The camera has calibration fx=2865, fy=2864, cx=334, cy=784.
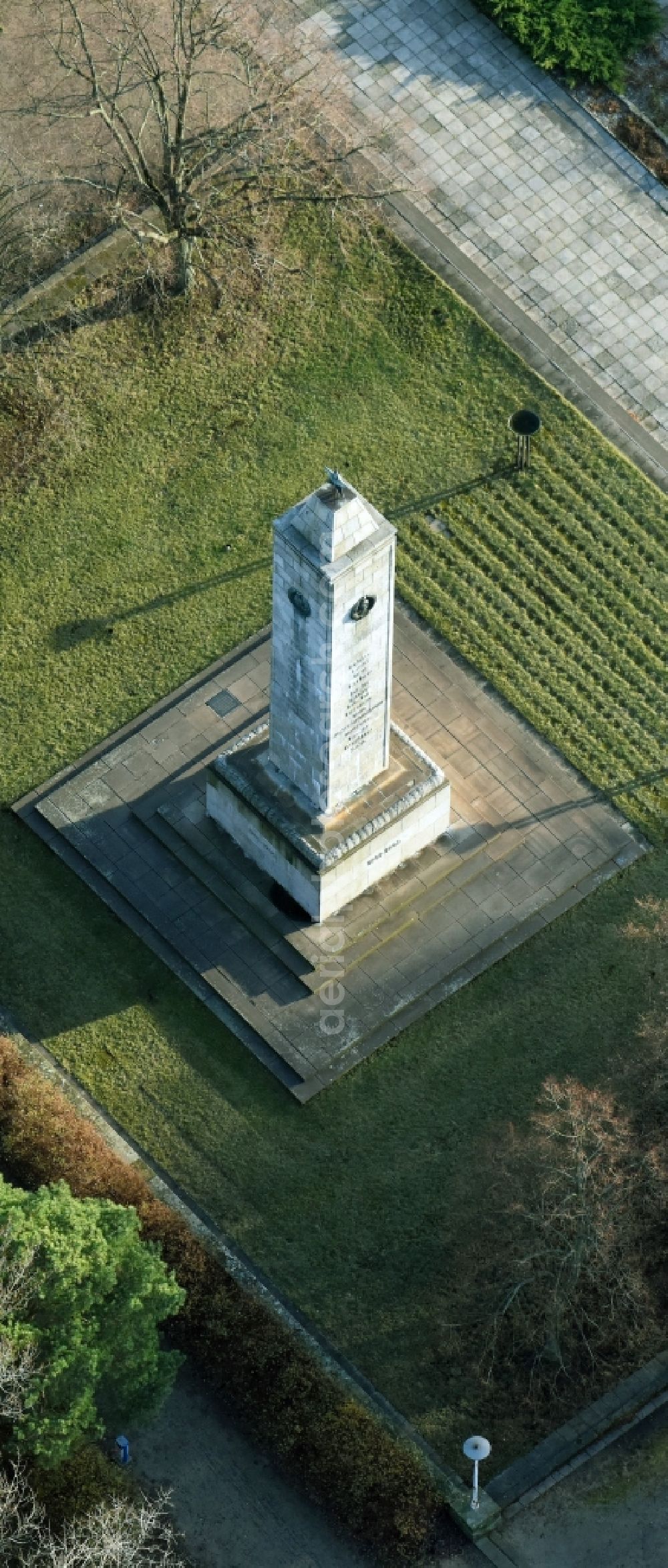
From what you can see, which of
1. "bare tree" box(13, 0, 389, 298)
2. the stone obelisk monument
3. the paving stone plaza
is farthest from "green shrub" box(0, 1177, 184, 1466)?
"bare tree" box(13, 0, 389, 298)

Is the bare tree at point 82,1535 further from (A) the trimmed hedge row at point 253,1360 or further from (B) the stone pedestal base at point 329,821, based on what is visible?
(B) the stone pedestal base at point 329,821

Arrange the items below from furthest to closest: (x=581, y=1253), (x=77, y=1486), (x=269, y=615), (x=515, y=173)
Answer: (x=515, y=173), (x=269, y=615), (x=581, y=1253), (x=77, y=1486)

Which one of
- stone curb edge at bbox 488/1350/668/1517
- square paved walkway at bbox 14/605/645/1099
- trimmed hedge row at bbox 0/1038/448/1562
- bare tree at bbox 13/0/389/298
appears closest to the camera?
trimmed hedge row at bbox 0/1038/448/1562

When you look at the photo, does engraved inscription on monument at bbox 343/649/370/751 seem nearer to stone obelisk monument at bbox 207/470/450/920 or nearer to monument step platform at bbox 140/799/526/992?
stone obelisk monument at bbox 207/470/450/920

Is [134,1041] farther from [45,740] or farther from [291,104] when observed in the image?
[291,104]

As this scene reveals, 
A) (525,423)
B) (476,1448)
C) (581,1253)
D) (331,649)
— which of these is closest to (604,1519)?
(476,1448)

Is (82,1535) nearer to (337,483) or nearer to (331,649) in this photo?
(331,649)
